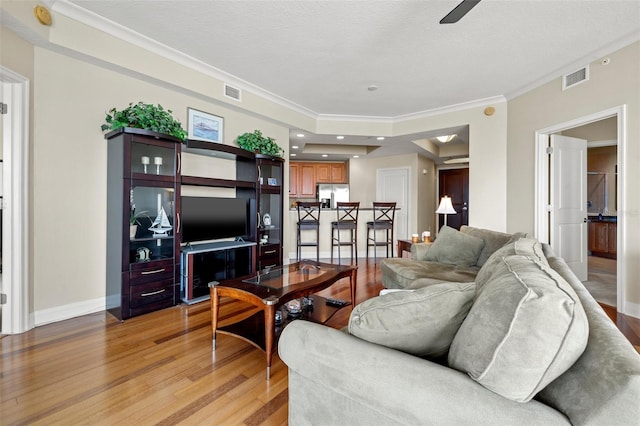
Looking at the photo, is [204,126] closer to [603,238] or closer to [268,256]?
[268,256]

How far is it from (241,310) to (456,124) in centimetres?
426

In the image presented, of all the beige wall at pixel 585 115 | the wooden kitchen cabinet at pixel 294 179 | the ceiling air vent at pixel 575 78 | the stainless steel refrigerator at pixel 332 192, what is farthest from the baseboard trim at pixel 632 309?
the wooden kitchen cabinet at pixel 294 179

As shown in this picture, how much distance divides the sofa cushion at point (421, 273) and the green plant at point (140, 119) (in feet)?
8.74

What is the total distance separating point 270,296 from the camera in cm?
196

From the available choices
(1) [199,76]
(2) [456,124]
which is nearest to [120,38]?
(1) [199,76]

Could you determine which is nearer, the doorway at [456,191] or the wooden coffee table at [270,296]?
the wooden coffee table at [270,296]

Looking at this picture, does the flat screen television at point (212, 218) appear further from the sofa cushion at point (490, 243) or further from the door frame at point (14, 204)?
the sofa cushion at point (490, 243)

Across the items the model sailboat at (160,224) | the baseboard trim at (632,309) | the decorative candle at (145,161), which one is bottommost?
the baseboard trim at (632,309)

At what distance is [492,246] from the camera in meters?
3.13

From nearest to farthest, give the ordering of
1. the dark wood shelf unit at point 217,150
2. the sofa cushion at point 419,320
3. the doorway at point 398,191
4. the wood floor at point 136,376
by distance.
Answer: the sofa cushion at point 419,320 < the wood floor at point 136,376 < the dark wood shelf unit at point 217,150 < the doorway at point 398,191

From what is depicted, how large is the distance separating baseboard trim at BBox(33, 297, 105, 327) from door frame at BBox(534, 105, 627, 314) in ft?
17.1

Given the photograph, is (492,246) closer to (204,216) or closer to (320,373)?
(320,373)

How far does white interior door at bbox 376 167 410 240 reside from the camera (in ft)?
24.4

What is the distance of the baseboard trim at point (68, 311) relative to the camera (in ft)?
8.55
